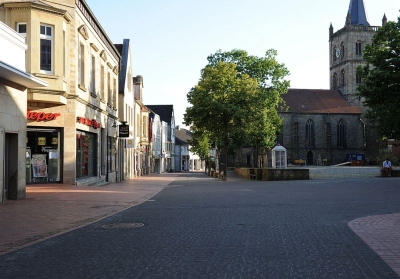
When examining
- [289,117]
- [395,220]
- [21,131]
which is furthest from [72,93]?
[289,117]

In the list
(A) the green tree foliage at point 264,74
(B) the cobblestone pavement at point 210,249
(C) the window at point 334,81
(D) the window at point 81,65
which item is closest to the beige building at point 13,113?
(B) the cobblestone pavement at point 210,249

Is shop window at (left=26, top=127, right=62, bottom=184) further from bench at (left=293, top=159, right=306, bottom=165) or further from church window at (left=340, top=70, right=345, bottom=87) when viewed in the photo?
church window at (left=340, top=70, right=345, bottom=87)

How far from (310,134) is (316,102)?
662 cm

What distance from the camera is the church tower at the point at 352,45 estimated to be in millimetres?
101375

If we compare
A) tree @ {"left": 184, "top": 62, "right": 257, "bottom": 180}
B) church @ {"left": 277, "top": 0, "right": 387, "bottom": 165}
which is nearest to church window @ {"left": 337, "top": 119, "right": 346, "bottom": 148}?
church @ {"left": 277, "top": 0, "right": 387, "bottom": 165}

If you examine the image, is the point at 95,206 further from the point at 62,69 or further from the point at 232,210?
the point at 62,69

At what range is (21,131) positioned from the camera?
15.9 meters

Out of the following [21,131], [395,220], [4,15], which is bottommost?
[395,220]

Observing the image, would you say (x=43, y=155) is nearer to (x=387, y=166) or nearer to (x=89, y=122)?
(x=89, y=122)

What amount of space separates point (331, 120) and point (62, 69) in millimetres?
86712

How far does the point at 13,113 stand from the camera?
605 inches

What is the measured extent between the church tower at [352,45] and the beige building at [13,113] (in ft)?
300

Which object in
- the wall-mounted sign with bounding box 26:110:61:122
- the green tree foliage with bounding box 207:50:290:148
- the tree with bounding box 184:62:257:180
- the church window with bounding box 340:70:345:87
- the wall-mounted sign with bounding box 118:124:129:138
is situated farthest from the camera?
the church window with bounding box 340:70:345:87

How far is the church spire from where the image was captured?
→ 10144 centimetres
